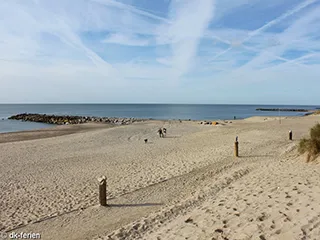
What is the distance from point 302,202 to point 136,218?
3862 millimetres

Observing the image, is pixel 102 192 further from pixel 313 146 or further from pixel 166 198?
pixel 313 146

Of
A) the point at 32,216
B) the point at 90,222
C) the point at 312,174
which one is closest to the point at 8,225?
the point at 32,216

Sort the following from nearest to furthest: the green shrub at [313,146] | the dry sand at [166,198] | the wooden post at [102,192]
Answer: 1. the dry sand at [166,198]
2. the wooden post at [102,192]
3. the green shrub at [313,146]

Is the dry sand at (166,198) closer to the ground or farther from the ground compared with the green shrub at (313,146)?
closer to the ground

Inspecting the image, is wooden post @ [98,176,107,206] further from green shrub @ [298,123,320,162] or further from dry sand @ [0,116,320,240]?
green shrub @ [298,123,320,162]

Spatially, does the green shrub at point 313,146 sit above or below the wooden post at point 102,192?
above

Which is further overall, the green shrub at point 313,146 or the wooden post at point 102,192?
the green shrub at point 313,146

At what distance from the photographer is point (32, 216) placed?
7105 mm

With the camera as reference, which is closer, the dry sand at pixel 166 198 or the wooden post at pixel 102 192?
the dry sand at pixel 166 198

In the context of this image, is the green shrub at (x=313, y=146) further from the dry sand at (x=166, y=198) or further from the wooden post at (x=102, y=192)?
the wooden post at (x=102, y=192)

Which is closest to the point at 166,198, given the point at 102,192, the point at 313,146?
the point at 102,192

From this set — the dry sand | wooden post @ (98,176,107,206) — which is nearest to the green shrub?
the dry sand

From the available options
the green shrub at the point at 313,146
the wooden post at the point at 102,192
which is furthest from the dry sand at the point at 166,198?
the green shrub at the point at 313,146

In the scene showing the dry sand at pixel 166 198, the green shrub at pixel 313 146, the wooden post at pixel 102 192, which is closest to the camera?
the dry sand at pixel 166 198
